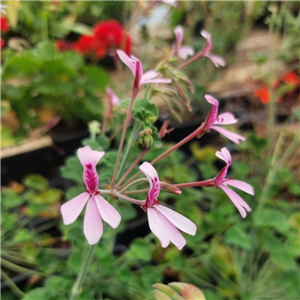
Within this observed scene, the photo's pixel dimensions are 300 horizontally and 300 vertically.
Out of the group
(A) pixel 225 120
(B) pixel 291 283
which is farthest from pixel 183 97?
(B) pixel 291 283

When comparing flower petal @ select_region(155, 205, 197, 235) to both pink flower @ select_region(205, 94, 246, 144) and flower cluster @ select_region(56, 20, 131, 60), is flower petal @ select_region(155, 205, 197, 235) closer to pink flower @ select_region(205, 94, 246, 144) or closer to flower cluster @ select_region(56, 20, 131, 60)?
pink flower @ select_region(205, 94, 246, 144)

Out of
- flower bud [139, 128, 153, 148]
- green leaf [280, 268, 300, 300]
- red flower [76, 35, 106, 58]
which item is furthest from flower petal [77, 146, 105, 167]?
red flower [76, 35, 106, 58]

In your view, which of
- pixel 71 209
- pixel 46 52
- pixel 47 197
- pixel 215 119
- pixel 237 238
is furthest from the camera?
pixel 46 52

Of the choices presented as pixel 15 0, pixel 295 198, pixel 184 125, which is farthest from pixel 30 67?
pixel 295 198

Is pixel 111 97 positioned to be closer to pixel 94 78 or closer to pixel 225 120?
pixel 225 120

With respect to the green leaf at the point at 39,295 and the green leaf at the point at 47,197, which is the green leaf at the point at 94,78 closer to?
the green leaf at the point at 47,197

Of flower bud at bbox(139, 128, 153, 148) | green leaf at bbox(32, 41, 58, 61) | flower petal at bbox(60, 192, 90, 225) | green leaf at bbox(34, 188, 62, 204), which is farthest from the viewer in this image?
green leaf at bbox(32, 41, 58, 61)
